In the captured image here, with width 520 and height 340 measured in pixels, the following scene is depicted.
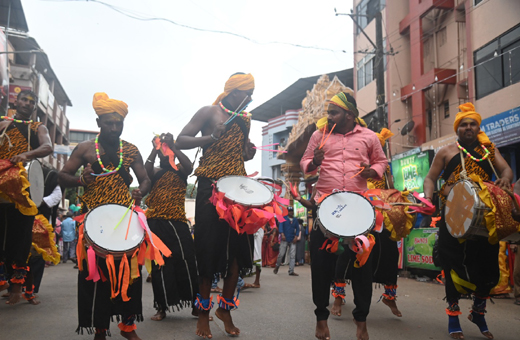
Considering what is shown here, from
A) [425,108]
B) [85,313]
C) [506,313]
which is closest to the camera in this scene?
[85,313]

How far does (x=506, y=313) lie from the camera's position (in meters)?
6.79

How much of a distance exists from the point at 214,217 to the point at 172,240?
1547 millimetres

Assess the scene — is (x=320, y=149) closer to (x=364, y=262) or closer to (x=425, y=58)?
(x=364, y=262)

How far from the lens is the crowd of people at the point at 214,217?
3936 millimetres

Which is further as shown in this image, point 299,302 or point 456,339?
point 299,302

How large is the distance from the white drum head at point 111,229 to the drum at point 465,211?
288 centimetres

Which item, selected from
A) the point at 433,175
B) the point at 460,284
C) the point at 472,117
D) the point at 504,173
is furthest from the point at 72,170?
the point at 504,173

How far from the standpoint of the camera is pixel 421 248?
11797 millimetres

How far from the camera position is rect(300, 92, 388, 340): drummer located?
4188 millimetres

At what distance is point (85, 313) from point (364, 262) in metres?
2.26

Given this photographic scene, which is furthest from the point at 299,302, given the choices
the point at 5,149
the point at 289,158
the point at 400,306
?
the point at 289,158

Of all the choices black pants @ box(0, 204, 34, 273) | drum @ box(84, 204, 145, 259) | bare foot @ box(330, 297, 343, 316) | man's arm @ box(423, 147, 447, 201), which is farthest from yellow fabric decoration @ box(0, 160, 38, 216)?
man's arm @ box(423, 147, 447, 201)

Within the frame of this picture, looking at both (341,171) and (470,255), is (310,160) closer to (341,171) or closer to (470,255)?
(341,171)

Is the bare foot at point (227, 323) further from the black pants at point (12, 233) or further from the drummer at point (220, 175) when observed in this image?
the black pants at point (12, 233)
